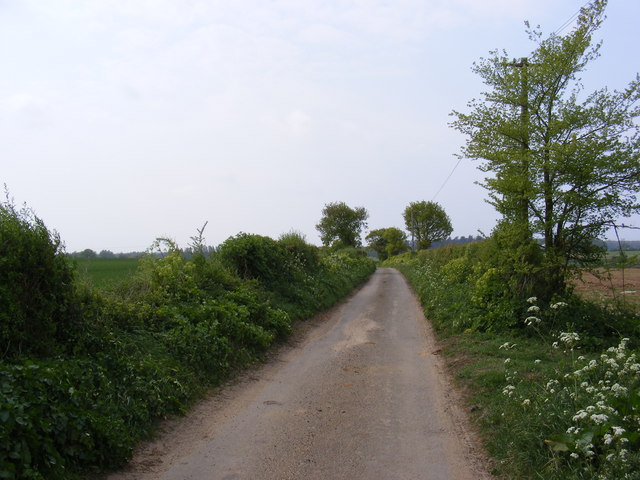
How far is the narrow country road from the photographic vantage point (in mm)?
4957

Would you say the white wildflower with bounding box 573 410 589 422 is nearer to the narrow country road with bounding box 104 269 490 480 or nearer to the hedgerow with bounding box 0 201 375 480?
the narrow country road with bounding box 104 269 490 480

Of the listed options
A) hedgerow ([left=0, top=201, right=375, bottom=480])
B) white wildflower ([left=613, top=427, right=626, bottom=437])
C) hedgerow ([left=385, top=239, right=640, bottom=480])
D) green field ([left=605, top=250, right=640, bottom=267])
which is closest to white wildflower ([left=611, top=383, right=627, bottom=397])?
hedgerow ([left=385, top=239, right=640, bottom=480])

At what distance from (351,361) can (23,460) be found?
6.38m

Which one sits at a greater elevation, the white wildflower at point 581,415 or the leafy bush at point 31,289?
the leafy bush at point 31,289

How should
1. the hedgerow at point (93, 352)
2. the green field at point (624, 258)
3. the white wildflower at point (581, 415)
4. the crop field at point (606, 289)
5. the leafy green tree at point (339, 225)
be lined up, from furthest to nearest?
the leafy green tree at point (339, 225) < the crop field at point (606, 289) < the green field at point (624, 258) < the hedgerow at point (93, 352) < the white wildflower at point (581, 415)

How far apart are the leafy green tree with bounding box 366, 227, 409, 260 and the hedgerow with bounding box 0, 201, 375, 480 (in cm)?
7909

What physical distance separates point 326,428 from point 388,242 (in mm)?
87430

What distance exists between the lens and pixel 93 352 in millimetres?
6367

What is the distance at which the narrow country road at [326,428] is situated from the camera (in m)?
4.96

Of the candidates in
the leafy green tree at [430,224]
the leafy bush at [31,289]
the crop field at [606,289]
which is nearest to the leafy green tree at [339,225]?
the leafy green tree at [430,224]

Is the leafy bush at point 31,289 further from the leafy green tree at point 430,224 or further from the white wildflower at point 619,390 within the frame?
the leafy green tree at point 430,224

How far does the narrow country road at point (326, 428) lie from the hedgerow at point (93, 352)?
41cm

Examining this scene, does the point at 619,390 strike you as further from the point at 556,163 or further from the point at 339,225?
the point at 339,225

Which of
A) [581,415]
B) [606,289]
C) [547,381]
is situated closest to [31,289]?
[581,415]
